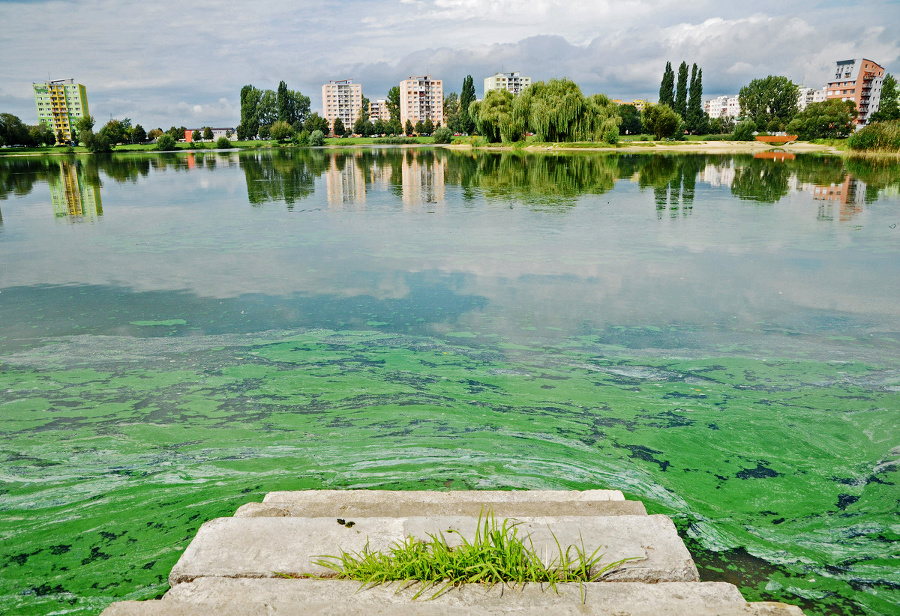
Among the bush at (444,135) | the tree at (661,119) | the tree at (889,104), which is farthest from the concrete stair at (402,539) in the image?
the bush at (444,135)

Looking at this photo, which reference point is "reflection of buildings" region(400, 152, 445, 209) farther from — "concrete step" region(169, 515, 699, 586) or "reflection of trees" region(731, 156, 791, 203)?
"concrete step" region(169, 515, 699, 586)

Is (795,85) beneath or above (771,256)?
above

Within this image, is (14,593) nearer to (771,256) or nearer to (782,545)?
(782,545)

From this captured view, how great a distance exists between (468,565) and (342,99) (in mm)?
208652

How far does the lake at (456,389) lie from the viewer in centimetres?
292

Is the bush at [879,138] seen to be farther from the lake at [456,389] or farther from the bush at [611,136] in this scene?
the lake at [456,389]

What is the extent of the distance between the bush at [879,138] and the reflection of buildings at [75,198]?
41.1 meters

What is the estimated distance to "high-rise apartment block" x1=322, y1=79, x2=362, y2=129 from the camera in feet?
634

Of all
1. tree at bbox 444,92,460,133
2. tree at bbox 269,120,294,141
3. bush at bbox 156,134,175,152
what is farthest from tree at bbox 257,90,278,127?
tree at bbox 444,92,460,133

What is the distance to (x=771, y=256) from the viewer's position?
955cm

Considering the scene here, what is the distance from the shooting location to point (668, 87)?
7188 centimetres

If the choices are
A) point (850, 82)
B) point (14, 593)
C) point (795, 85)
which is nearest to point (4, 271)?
point (14, 593)

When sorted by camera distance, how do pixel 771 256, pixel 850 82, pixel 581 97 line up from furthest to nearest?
pixel 850 82
pixel 581 97
pixel 771 256

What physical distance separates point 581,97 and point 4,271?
48.2 m
